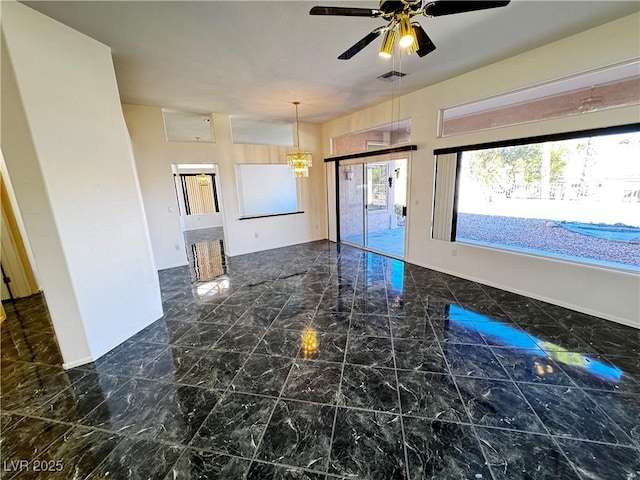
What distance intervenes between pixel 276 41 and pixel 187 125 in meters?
4.51

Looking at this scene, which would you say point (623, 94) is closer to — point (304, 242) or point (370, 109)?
point (370, 109)

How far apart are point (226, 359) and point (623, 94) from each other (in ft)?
16.4

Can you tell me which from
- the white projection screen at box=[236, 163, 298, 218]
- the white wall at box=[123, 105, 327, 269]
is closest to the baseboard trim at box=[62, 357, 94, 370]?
the white wall at box=[123, 105, 327, 269]

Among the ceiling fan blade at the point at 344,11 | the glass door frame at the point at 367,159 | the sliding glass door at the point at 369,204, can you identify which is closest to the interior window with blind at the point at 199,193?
the glass door frame at the point at 367,159

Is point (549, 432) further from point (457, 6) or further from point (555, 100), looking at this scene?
point (555, 100)

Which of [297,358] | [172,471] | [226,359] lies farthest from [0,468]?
[297,358]

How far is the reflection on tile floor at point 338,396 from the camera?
1590 mm

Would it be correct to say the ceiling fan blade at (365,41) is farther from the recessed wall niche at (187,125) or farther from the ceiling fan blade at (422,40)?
the recessed wall niche at (187,125)

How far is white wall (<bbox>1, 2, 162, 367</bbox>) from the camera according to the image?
85.4 inches

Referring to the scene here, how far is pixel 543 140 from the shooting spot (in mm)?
3281

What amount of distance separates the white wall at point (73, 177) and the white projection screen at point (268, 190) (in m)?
4.03

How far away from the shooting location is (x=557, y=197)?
3396mm

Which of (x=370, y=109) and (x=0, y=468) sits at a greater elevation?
(x=370, y=109)

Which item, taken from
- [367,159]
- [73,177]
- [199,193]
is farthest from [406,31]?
[199,193]
